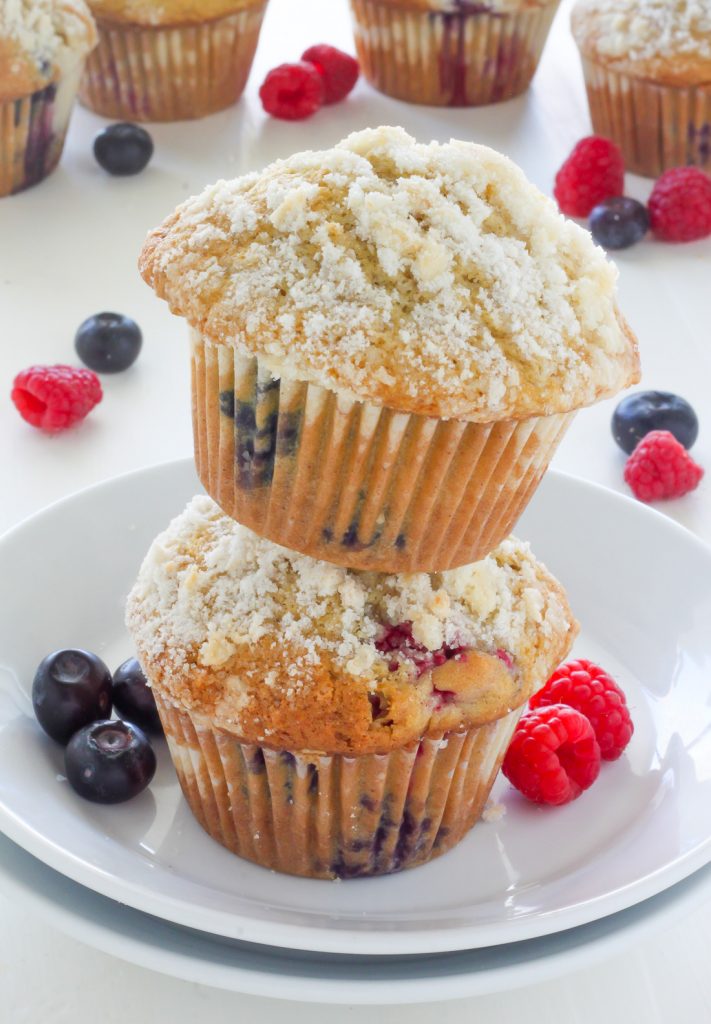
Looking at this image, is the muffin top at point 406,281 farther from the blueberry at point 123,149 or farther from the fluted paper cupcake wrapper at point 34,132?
the blueberry at point 123,149

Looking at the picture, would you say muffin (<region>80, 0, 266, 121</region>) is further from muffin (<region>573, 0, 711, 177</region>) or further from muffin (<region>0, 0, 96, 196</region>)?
muffin (<region>573, 0, 711, 177</region>)

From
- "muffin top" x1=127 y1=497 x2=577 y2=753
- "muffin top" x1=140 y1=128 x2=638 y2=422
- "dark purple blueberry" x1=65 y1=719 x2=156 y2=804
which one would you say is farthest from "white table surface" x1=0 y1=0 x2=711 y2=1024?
"muffin top" x1=140 y1=128 x2=638 y2=422

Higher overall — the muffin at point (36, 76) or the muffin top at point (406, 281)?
the muffin top at point (406, 281)

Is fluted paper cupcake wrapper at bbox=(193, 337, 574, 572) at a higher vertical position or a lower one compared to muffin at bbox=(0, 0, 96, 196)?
higher

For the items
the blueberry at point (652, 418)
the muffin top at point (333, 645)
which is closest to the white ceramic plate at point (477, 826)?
the muffin top at point (333, 645)

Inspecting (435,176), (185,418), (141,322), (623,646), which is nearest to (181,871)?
(623,646)

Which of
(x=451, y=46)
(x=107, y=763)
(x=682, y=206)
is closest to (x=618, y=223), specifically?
(x=682, y=206)

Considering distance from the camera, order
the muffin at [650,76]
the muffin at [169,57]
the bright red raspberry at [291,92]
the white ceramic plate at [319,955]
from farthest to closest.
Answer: the bright red raspberry at [291,92] < the muffin at [169,57] < the muffin at [650,76] < the white ceramic plate at [319,955]

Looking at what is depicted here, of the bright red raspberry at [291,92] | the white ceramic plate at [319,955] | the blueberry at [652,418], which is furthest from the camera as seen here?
the bright red raspberry at [291,92]

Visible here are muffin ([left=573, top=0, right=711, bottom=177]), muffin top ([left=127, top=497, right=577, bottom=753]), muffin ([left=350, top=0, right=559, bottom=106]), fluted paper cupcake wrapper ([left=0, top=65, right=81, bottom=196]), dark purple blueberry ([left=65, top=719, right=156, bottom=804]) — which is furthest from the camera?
muffin ([left=350, top=0, right=559, bottom=106])
